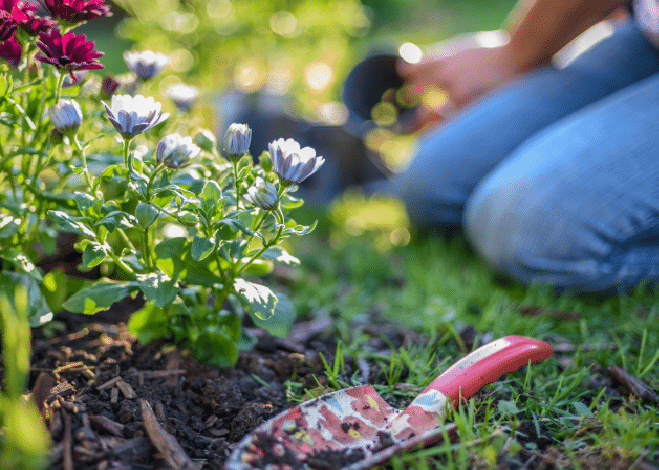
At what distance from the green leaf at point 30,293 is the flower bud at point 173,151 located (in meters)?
0.37

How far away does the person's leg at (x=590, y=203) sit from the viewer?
4.32 ft

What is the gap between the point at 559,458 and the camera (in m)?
0.77

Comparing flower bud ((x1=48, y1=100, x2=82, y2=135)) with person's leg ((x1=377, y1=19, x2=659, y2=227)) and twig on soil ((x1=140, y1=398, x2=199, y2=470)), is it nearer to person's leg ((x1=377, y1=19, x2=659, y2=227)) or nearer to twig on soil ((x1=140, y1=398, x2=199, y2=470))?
twig on soil ((x1=140, y1=398, x2=199, y2=470))

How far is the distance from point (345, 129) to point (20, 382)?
2214 millimetres

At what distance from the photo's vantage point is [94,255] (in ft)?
2.80

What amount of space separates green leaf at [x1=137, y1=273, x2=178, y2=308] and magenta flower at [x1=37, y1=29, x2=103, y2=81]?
36 centimetres

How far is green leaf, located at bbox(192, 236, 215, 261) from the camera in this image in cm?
80

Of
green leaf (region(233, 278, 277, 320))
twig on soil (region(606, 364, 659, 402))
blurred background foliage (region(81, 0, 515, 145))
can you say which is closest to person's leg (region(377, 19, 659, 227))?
blurred background foliage (region(81, 0, 515, 145))

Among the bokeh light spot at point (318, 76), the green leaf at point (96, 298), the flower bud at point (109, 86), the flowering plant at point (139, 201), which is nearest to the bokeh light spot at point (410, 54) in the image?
the bokeh light spot at point (318, 76)

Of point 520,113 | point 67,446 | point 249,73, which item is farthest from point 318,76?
point 67,446

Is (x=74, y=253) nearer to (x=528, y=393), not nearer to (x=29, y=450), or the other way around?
(x=29, y=450)

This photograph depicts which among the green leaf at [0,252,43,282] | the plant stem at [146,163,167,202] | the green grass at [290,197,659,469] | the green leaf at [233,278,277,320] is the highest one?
the plant stem at [146,163,167,202]

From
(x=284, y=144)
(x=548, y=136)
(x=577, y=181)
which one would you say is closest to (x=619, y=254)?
(x=577, y=181)

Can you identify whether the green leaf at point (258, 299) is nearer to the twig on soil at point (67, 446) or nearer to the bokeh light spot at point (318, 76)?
the twig on soil at point (67, 446)
